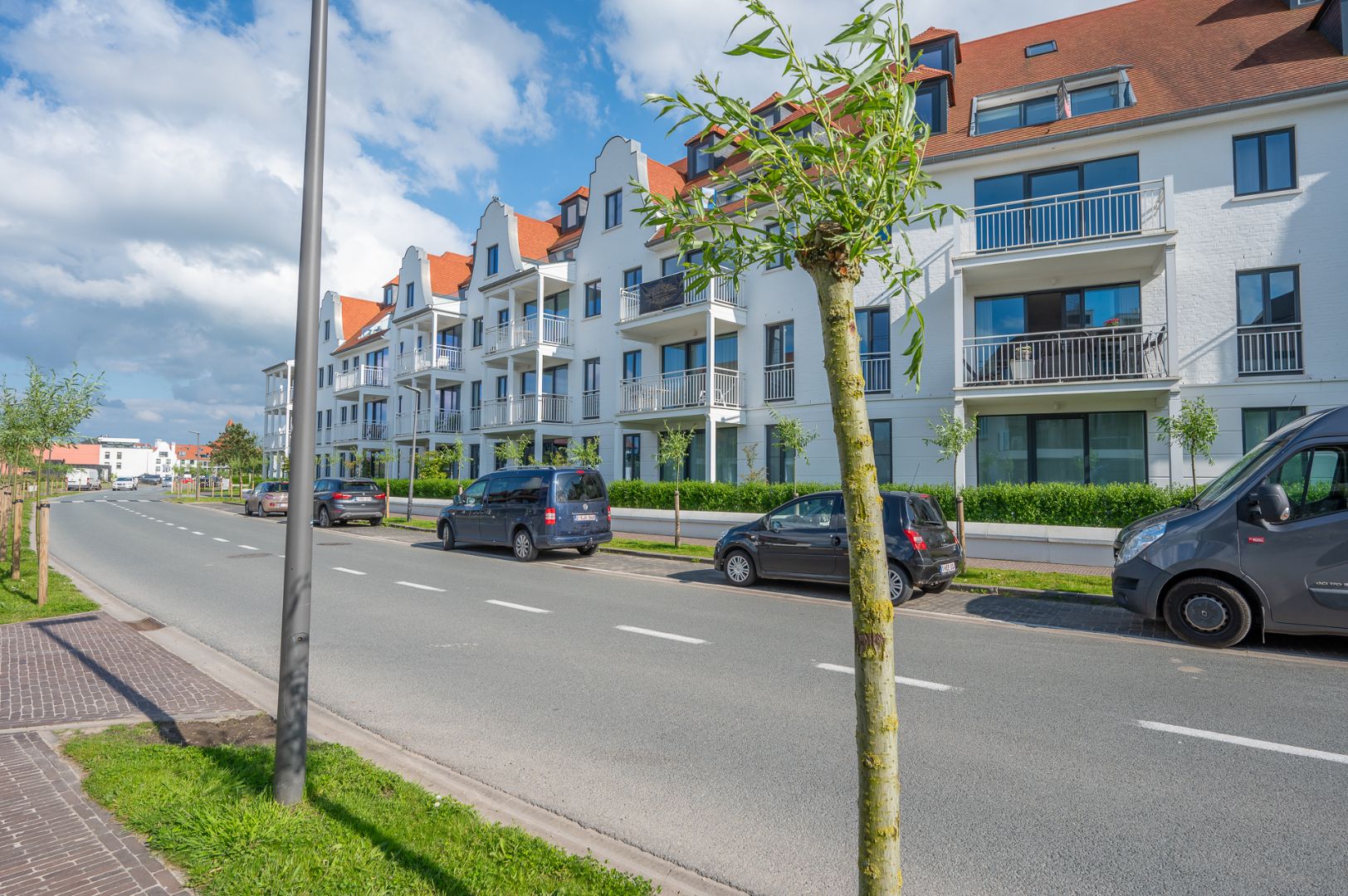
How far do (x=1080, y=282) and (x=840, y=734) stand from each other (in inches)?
622

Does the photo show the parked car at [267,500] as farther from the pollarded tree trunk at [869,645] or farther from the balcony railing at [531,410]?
the pollarded tree trunk at [869,645]

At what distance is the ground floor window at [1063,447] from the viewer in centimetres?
1630

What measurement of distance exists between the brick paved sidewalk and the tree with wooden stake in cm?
280

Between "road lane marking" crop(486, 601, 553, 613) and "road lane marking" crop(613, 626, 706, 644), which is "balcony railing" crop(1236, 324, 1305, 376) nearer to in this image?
"road lane marking" crop(613, 626, 706, 644)

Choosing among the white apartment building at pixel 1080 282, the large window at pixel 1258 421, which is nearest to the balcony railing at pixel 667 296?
the white apartment building at pixel 1080 282

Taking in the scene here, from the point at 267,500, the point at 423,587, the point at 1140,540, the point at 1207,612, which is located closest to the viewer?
the point at 1207,612

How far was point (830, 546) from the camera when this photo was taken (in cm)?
1097

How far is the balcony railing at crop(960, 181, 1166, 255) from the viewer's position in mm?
15891

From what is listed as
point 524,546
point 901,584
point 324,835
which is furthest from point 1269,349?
point 324,835

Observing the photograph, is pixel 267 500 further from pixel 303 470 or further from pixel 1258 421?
pixel 1258 421

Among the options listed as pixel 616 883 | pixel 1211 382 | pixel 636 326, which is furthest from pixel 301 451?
pixel 636 326

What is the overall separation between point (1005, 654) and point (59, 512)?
4155 centimetres

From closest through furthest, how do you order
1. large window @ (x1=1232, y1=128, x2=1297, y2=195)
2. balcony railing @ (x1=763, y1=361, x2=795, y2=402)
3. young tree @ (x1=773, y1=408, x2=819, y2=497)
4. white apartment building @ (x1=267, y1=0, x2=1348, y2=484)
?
white apartment building @ (x1=267, y1=0, x2=1348, y2=484)
large window @ (x1=1232, y1=128, x2=1297, y2=195)
young tree @ (x1=773, y1=408, x2=819, y2=497)
balcony railing @ (x1=763, y1=361, x2=795, y2=402)

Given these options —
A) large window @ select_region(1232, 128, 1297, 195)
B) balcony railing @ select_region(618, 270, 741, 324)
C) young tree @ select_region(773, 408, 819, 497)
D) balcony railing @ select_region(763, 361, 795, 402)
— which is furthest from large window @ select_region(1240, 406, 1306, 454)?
balcony railing @ select_region(618, 270, 741, 324)
